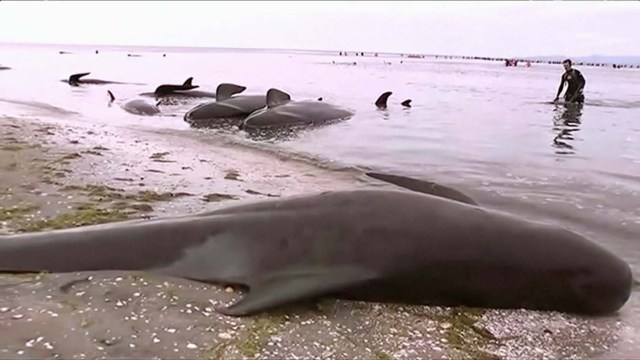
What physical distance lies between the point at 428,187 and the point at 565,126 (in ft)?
39.9

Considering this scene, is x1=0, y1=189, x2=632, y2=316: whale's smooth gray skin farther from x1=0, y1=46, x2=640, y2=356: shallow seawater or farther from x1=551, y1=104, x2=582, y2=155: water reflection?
x1=551, y1=104, x2=582, y2=155: water reflection

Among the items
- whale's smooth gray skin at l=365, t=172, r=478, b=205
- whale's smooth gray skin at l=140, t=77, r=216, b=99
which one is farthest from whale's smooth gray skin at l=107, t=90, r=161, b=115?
whale's smooth gray skin at l=365, t=172, r=478, b=205

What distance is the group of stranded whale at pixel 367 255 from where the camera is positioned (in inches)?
186

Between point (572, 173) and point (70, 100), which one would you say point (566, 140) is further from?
point (70, 100)

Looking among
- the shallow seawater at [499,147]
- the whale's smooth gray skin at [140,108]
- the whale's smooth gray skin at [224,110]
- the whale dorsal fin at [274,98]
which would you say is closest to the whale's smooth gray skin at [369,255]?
the shallow seawater at [499,147]

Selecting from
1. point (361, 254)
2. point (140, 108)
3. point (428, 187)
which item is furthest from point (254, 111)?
point (361, 254)

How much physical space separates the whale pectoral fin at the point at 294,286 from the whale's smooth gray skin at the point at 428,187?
73.7 inches

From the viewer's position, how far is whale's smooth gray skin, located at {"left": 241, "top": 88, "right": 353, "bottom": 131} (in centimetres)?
1566

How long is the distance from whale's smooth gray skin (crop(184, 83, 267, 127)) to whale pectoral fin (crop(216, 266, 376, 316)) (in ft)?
38.3

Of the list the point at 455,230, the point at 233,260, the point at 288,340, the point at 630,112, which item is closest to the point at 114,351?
the point at 288,340

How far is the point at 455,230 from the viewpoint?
15.9 feet

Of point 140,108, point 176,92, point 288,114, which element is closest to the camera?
point 288,114

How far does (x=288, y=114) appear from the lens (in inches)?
649

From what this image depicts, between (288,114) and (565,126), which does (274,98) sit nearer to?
(288,114)
